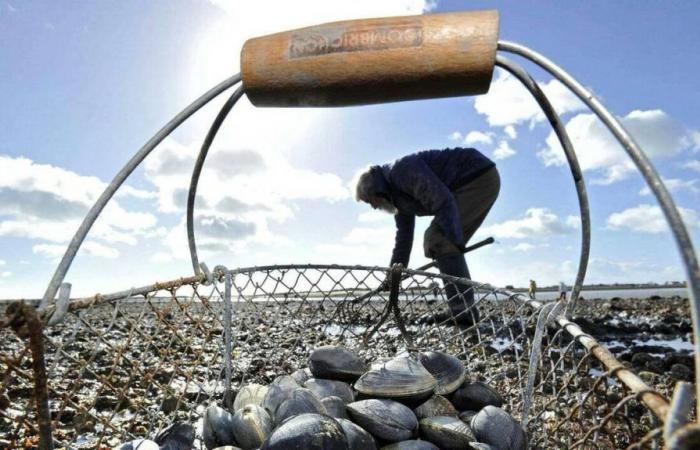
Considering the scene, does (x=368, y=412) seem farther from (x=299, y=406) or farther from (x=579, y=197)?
(x=579, y=197)

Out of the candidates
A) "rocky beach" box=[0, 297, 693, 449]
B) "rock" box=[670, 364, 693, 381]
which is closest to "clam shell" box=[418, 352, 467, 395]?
"rocky beach" box=[0, 297, 693, 449]

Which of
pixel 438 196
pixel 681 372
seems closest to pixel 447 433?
pixel 681 372

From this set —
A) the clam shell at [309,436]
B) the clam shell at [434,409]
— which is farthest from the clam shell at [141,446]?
the clam shell at [434,409]

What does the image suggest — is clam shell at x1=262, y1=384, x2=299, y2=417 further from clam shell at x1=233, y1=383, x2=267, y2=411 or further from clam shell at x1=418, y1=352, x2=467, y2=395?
clam shell at x1=418, y1=352, x2=467, y2=395

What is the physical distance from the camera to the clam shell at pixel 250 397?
5.90 feet

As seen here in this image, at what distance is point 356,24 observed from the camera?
48.5 inches

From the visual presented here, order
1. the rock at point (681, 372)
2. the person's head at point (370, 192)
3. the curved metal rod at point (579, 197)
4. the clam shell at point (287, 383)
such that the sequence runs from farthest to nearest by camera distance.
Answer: the person's head at point (370, 192) < the rock at point (681, 372) < the clam shell at point (287, 383) < the curved metal rod at point (579, 197)

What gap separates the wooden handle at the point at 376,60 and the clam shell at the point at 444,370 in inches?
40.5

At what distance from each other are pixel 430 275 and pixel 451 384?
566mm

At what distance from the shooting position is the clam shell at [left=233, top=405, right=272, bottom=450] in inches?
59.0

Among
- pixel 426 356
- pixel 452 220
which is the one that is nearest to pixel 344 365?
pixel 426 356

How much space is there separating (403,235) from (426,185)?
72 centimetres

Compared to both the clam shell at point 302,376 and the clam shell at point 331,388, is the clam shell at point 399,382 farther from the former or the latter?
the clam shell at point 302,376

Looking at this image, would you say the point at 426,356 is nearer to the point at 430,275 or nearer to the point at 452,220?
the point at 430,275
